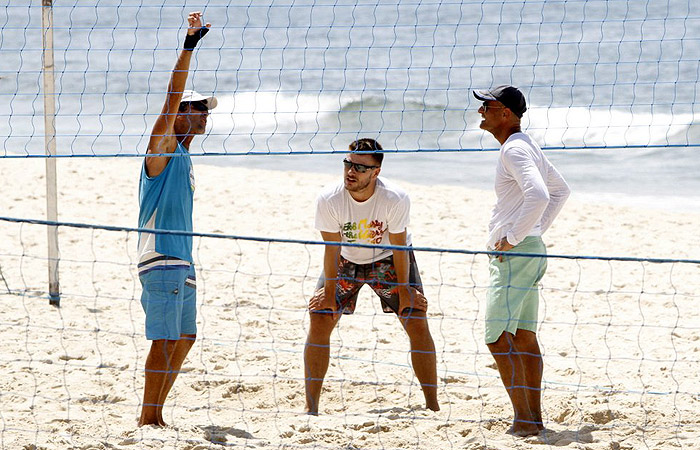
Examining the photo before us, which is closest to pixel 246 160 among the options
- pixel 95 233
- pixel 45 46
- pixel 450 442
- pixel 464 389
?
pixel 95 233

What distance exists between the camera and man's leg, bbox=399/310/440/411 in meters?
4.34

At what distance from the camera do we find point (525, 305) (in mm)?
3992

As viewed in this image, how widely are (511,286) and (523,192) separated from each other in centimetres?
38

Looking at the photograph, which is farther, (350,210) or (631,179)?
(631,179)

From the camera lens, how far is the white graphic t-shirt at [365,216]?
4.25 metres

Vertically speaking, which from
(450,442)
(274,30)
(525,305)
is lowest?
(450,442)

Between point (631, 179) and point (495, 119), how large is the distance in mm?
7041

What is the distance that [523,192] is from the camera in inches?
148

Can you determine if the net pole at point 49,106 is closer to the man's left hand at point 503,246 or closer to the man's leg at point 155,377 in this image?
the man's leg at point 155,377

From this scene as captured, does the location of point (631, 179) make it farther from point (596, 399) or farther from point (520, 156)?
point (520, 156)

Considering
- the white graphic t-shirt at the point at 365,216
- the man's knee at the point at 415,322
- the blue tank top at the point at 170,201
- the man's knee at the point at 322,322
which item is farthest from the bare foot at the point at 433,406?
the blue tank top at the point at 170,201

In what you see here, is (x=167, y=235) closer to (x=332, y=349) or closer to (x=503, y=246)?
(x=503, y=246)

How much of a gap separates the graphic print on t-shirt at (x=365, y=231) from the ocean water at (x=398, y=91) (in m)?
3.74

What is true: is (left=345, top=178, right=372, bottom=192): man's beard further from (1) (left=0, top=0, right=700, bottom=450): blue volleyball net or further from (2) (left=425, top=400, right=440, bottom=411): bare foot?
(2) (left=425, top=400, right=440, bottom=411): bare foot
